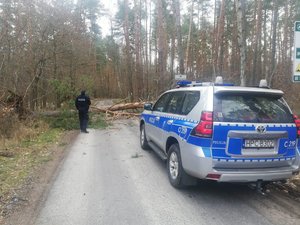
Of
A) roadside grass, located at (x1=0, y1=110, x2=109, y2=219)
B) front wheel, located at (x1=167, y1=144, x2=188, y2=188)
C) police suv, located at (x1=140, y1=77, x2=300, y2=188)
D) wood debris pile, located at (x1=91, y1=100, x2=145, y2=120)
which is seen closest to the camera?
police suv, located at (x1=140, y1=77, x2=300, y2=188)

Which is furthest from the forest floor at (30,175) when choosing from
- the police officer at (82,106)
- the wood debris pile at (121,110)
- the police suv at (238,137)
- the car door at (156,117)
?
the wood debris pile at (121,110)

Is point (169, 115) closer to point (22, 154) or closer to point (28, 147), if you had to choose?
point (22, 154)

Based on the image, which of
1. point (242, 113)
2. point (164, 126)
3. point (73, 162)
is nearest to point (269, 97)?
point (242, 113)

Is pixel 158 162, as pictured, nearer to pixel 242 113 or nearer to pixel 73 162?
pixel 73 162

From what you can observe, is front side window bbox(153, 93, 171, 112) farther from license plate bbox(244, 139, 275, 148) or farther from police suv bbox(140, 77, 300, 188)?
license plate bbox(244, 139, 275, 148)

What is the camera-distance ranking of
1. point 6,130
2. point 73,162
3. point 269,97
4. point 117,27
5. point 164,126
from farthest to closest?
1. point 117,27
2. point 6,130
3. point 73,162
4. point 164,126
5. point 269,97

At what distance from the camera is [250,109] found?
5145 mm

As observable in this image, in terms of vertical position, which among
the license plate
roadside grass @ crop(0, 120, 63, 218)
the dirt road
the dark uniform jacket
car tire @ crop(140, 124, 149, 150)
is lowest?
the dirt road

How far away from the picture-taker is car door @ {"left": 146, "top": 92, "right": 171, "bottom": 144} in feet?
25.0

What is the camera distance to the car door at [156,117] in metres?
7.61

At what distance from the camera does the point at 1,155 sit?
862cm

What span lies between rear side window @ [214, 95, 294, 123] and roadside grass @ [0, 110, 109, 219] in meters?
3.73

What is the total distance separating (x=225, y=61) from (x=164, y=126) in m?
31.2

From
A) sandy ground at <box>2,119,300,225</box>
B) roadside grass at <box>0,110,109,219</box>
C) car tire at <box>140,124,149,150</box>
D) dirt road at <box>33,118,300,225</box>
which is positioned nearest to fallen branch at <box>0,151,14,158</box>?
roadside grass at <box>0,110,109,219</box>
